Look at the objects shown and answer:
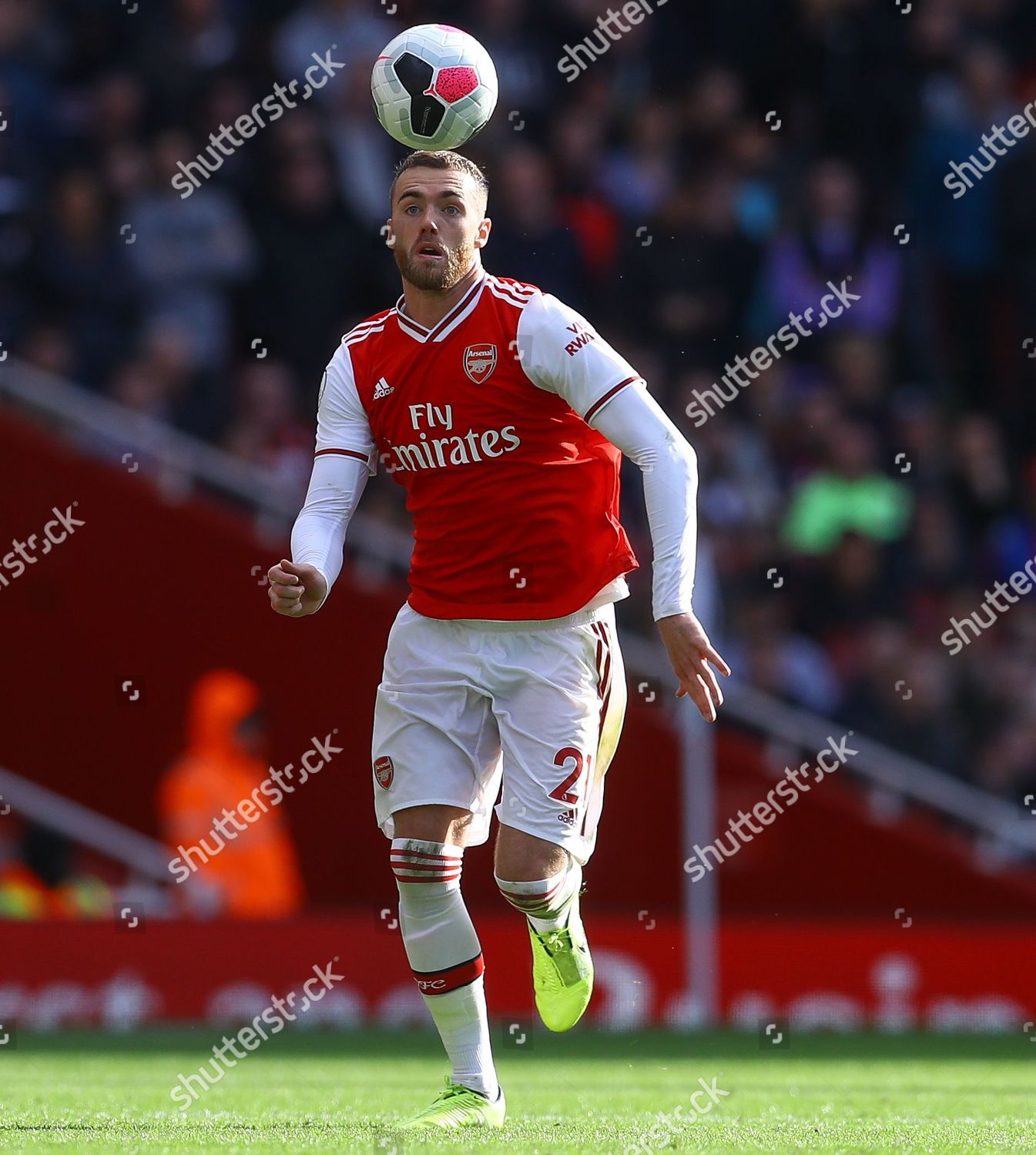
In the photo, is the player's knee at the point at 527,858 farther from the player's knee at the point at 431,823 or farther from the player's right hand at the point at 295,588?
the player's right hand at the point at 295,588

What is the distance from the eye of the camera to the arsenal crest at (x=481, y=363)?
5703mm

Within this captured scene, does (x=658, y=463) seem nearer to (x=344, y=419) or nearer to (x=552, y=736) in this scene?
(x=552, y=736)

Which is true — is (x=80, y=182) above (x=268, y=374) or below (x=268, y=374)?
above

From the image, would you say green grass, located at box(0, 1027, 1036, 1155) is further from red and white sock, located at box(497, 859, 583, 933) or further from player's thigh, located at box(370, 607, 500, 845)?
player's thigh, located at box(370, 607, 500, 845)

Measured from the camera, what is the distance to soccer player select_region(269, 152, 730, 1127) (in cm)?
561

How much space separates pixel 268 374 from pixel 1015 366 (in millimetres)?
4853

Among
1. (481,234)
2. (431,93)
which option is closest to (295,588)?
(481,234)

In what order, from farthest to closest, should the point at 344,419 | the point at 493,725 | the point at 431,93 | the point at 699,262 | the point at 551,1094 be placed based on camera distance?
the point at 699,262, the point at 551,1094, the point at 431,93, the point at 344,419, the point at 493,725

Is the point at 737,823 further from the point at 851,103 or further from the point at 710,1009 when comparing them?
the point at 851,103

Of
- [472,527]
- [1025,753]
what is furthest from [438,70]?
[1025,753]

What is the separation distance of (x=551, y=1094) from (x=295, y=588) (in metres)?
2.29

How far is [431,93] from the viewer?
237 inches

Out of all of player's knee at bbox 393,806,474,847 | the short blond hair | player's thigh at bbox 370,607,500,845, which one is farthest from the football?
player's knee at bbox 393,806,474,847

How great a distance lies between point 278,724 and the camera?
1103cm
